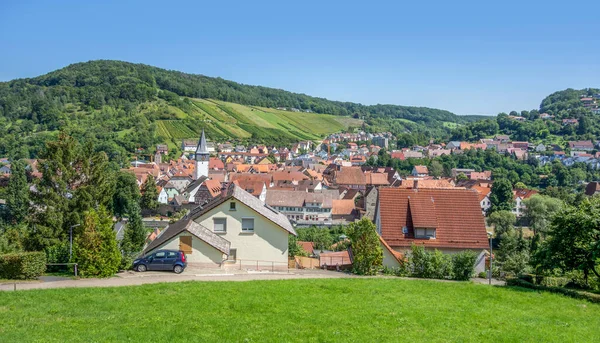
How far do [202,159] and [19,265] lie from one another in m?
87.1

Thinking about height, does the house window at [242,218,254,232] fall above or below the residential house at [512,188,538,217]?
above

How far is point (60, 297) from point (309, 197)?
225 feet

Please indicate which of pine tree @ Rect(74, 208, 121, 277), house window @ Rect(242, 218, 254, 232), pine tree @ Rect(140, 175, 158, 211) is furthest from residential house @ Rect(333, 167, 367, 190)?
pine tree @ Rect(74, 208, 121, 277)

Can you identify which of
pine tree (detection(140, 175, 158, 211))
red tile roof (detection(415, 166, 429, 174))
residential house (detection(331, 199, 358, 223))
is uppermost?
red tile roof (detection(415, 166, 429, 174))

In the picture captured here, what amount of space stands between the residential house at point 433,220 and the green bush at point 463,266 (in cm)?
516

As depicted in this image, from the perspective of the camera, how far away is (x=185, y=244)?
72.8ft

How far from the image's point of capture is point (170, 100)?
19888 cm

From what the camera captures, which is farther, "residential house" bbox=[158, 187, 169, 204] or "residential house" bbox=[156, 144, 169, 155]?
"residential house" bbox=[156, 144, 169, 155]

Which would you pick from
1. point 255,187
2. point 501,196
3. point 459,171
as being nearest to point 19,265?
point 255,187

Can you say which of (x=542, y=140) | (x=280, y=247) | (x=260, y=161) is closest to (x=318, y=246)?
(x=280, y=247)

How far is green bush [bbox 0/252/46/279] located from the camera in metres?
17.7

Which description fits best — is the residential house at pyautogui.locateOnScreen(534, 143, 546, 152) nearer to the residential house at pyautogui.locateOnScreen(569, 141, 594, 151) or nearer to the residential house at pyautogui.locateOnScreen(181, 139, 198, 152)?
the residential house at pyautogui.locateOnScreen(569, 141, 594, 151)

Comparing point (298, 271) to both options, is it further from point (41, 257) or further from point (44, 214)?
point (44, 214)

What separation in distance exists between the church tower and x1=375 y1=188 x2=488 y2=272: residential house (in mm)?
78803
